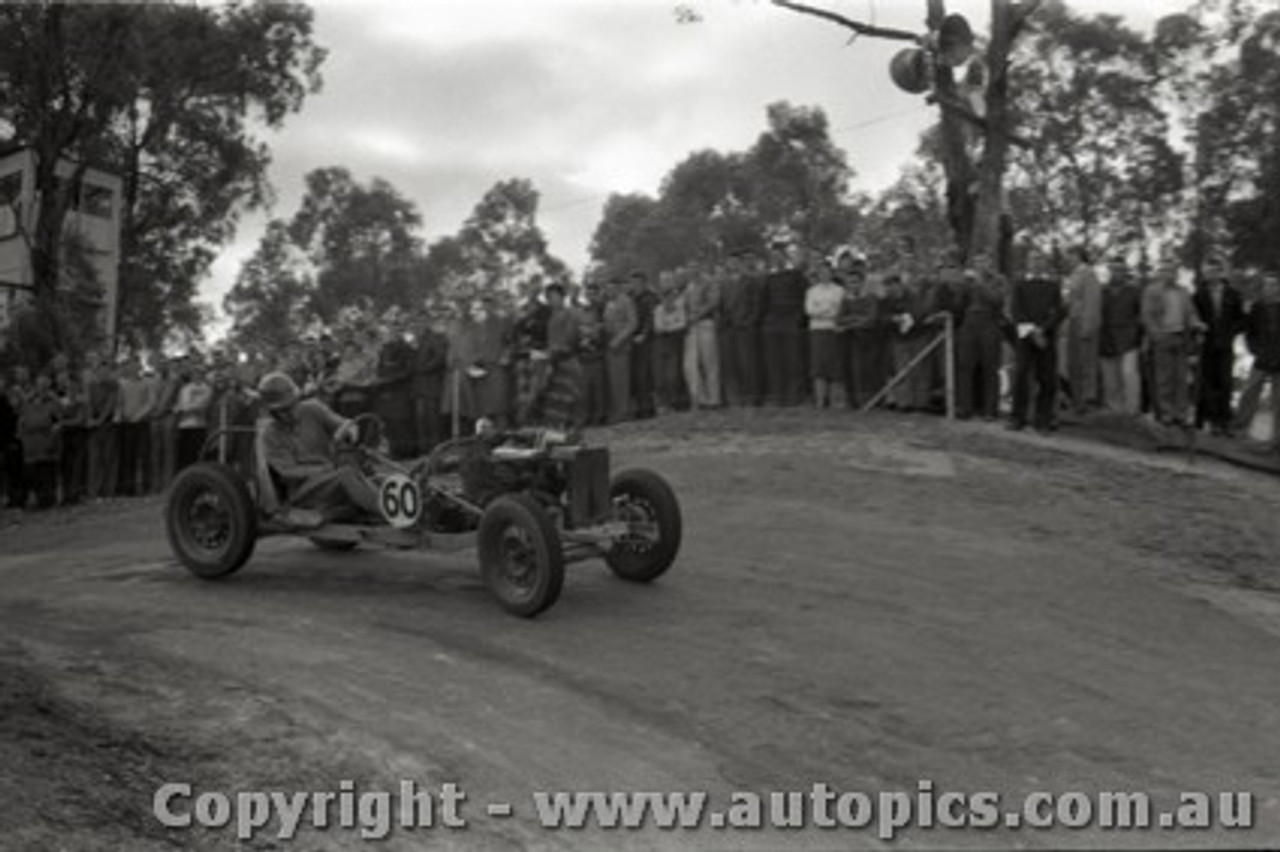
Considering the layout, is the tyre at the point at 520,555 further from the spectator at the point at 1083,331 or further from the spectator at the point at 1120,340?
the spectator at the point at 1120,340

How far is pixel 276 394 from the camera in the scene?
32.2ft

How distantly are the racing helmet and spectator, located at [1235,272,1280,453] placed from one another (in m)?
9.80

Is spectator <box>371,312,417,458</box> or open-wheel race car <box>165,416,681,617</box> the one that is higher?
spectator <box>371,312,417,458</box>

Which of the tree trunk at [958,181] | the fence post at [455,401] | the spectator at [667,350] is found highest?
the tree trunk at [958,181]

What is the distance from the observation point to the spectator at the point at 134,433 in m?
18.6

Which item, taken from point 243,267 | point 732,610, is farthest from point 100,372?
point 243,267

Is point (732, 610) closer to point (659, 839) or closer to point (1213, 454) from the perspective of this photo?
point (659, 839)

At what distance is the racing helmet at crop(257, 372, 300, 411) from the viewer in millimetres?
9797

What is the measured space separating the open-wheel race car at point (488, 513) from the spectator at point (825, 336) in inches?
265

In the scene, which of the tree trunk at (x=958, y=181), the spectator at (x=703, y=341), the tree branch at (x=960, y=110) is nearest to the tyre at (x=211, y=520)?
the spectator at (x=703, y=341)

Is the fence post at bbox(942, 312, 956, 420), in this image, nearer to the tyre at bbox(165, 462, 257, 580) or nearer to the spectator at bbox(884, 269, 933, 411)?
the spectator at bbox(884, 269, 933, 411)

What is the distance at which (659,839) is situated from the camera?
547 cm

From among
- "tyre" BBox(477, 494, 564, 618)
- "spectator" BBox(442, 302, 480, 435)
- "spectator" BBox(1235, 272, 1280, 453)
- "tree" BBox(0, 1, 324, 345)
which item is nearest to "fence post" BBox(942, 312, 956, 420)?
"spectator" BBox(1235, 272, 1280, 453)

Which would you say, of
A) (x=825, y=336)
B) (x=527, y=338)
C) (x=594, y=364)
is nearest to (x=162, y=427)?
(x=527, y=338)
